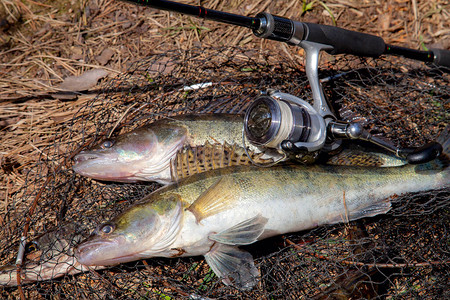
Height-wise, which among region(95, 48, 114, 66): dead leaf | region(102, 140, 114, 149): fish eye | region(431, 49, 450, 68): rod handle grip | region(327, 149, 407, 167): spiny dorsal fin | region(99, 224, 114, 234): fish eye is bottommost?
region(99, 224, 114, 234): fish eye

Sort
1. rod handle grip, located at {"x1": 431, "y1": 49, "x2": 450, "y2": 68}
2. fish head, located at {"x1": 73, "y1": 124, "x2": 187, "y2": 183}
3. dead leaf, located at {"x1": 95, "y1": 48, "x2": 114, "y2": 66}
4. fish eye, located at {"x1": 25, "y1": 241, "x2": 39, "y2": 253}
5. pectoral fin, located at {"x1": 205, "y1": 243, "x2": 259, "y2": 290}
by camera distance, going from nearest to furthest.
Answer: pectoral fin, located at {"x1": 205, "y1": 243, "x2": 259, "y2": 290} → fish eye, located at {"x1": 25, "y1": 241, "x2": 39, "y2": 253} → fish head, located at {"x1": 73, "y1": 124, "x2": 187, "y2": 183} → rod handle grip, located at {"x1": 431, "y1": 49, "x2": 450, "y2": 68} → dead leaf, located at {"x1": 95, "y1": 48, "x2": 114, "y2": 66}

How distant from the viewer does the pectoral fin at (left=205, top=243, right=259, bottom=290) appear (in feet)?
10.5

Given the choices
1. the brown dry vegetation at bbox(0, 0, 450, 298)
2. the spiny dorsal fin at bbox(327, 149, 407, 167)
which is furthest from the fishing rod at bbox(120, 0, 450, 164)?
the brown dry vegetation at bbox(0, 0, 450, 298)

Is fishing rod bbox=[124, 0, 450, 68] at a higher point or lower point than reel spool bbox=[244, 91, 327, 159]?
Result: higher

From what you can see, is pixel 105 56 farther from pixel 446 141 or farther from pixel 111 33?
pixel 446 141

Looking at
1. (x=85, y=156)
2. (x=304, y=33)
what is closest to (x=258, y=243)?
(x=85, y=156)

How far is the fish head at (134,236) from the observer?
9.78 feet

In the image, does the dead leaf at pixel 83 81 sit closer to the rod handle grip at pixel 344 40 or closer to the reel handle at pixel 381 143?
the rod handle grip at pixel 344 40

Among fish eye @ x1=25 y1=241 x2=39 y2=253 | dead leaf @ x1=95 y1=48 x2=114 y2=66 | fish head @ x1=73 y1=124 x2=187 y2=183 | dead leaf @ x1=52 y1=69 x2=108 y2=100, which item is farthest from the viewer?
dead leaf @ x1=95 y1=48 x2=114 y2=66

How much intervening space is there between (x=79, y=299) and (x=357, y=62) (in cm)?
374

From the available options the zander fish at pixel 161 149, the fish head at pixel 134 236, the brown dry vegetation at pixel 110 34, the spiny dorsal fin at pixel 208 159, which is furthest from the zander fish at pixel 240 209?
the brown dry vegetation at pixel 110 34

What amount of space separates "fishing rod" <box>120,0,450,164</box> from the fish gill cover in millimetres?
627

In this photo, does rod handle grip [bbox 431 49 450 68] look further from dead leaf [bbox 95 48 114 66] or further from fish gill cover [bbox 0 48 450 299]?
dead leaf [bbox 95 48 114 66]

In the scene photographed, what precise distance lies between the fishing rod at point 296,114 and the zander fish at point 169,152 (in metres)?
0.40
